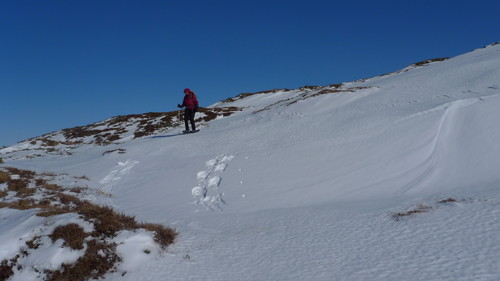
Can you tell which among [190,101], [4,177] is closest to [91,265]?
[4,177]

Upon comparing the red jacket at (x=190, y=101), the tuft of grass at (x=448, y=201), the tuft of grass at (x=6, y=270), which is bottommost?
the tuft of grass at (x=448, y=201)

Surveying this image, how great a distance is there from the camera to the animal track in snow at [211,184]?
10547 mm

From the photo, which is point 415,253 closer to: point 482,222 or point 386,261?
point 386,261

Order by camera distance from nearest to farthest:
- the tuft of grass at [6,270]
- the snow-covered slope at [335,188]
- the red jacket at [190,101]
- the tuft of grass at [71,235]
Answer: the snow-covered slope at [335,188]
the tuft of grass at [6,270]
the tuft of grass at [71,235]
the red jacket at [190,101]

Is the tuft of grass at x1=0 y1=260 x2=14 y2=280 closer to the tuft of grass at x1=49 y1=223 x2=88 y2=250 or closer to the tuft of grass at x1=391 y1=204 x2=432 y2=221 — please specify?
the tuft of grass at x1=49 y1=223 x2=88 y2=250

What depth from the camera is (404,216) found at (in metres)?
6.55

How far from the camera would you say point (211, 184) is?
12289 millimetres

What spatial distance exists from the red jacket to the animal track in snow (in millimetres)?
7222

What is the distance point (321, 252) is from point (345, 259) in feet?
1.69

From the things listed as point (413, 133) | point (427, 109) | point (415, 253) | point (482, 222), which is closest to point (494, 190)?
point (482, 222)

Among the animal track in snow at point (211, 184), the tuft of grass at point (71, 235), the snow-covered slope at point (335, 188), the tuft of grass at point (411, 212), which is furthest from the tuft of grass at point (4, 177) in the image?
the tuft of grass at point (411, 212)

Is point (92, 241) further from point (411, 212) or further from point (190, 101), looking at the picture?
point (190, 101)

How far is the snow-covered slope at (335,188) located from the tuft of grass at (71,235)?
0.99 metres

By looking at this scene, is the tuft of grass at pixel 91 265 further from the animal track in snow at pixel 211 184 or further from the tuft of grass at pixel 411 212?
the tuft of grass at pixel 411 212
